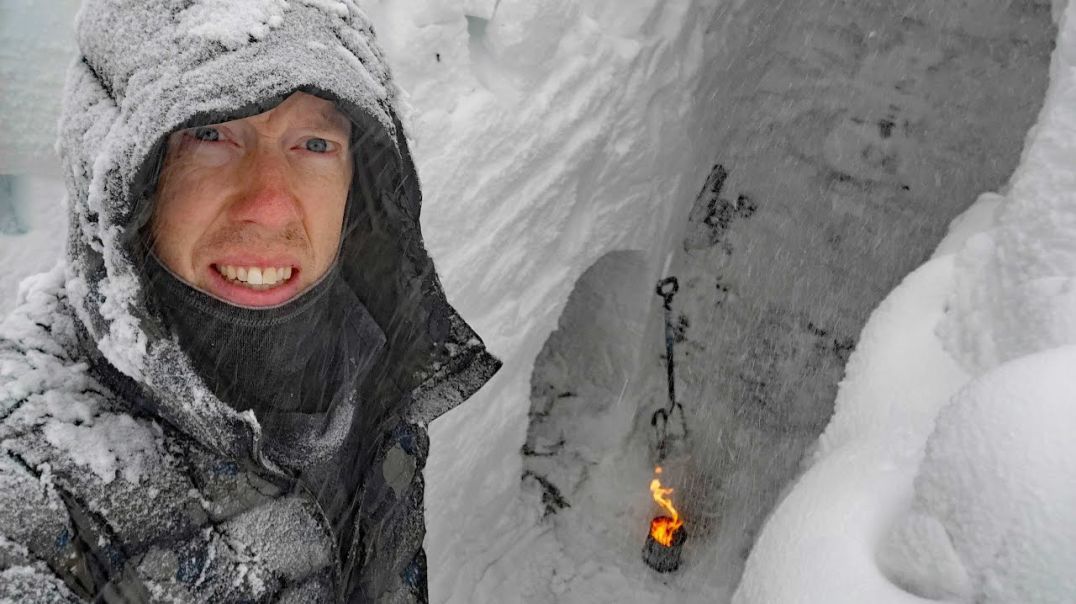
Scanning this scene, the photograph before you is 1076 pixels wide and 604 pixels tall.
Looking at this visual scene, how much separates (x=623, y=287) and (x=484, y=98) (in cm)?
214

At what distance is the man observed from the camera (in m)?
1.10

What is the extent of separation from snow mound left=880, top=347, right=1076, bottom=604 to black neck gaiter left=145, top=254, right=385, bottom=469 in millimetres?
1137

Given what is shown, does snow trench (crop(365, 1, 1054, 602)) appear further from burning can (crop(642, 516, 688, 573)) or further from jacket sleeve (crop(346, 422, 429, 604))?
jacket sleeve (crop(346, 422, 429, 604))

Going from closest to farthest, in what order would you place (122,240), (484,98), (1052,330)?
1. (122,240)
2. (1052,330)
3. (484,98)

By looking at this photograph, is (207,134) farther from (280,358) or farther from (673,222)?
(673,222)

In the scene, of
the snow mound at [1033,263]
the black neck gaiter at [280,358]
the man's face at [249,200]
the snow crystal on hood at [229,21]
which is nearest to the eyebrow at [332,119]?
the man's face at [249,200]

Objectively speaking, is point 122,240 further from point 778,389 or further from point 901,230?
point 901,230

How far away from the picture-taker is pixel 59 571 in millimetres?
1042

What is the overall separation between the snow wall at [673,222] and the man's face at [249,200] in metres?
1.72

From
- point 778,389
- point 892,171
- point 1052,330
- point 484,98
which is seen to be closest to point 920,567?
point 1052,330

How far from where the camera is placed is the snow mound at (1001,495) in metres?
1.27

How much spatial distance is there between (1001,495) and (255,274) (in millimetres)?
1334

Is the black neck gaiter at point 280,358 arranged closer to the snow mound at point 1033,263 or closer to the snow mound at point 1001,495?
the snow mound at point 1001,495

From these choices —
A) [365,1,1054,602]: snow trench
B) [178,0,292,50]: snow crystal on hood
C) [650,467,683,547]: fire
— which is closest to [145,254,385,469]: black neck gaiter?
[178,0,292,50]: snow crystal on hood
